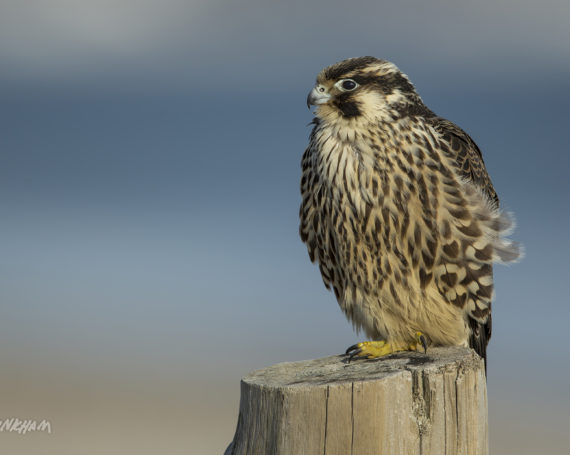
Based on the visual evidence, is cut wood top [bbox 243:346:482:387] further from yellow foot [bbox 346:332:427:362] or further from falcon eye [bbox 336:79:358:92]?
falcon eye [bbox 336:79:358:92]

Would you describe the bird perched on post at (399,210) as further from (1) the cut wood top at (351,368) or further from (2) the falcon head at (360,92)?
(1) the cut wood top at (351,368)

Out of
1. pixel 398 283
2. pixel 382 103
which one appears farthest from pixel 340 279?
pixel 382 103

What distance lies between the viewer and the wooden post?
7.47 ft

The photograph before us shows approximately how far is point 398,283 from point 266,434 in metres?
1.40

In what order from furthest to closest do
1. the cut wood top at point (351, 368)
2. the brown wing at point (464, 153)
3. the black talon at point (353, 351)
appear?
the brown wing at point (464, 153)
the black talon at point (353, 351)
the cut wood top at point (351, 368)

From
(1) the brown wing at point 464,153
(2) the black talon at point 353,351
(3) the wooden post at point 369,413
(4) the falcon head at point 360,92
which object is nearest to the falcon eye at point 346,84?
(4) the falcon head at point 360,92

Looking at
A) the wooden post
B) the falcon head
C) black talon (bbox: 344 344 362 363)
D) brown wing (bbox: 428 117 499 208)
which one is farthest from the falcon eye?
the wooden post

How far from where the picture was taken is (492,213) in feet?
11.8

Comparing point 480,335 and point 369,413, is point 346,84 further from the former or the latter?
point 369,413

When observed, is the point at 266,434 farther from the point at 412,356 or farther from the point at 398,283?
the point at 398,283

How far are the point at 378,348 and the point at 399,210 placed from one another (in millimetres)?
722

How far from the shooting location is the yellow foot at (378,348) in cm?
332

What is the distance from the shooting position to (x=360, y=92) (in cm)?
348

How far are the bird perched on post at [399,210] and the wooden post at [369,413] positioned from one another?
88 cm
